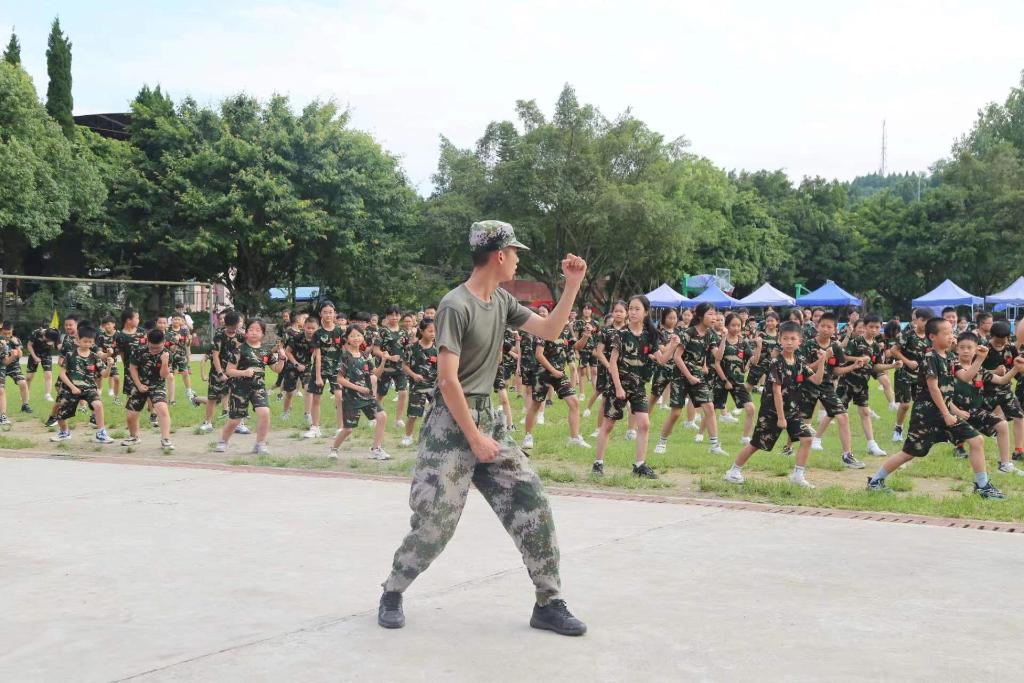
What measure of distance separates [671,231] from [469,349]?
110 ft

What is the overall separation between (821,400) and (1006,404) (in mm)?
2094

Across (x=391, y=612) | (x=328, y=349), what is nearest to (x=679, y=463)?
(x=328, y=349)

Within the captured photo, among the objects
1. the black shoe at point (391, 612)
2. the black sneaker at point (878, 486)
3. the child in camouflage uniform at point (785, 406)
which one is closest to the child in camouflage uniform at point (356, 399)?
the child in camouflage uniform at point (785, 406)

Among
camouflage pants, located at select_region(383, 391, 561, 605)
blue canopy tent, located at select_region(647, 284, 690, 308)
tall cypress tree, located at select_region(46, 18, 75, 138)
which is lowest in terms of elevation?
camouflage pants, located at select_region(383, 391, 561, 605)

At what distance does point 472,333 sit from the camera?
4.42m

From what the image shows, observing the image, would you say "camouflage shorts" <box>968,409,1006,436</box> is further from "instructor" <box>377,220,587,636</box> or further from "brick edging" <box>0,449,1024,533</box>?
"instructor" <box>377,220,587,636</box>

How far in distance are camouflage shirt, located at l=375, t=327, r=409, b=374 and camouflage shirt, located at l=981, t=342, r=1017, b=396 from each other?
22.4 feet

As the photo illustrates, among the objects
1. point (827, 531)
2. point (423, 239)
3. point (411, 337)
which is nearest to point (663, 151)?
point (423, 239)

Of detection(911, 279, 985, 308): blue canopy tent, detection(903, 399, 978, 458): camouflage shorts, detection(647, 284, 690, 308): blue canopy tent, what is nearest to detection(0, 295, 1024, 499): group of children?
detection(903, 399, 978, 458): camouflage shorts

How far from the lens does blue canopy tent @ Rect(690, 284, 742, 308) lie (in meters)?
36.6

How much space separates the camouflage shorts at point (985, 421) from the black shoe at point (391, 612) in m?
6.20

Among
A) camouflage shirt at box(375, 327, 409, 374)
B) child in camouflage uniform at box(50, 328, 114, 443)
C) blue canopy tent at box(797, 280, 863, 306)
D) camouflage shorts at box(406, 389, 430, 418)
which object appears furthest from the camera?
blue canopy tent at box(797, 280, 863, 306)

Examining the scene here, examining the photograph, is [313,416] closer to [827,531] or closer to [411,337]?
[411,337]

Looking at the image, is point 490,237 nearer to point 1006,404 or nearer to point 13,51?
point 1006,404
